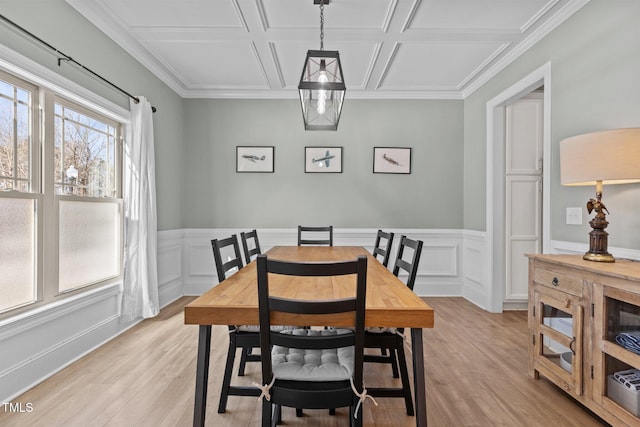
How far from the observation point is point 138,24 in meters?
2.98

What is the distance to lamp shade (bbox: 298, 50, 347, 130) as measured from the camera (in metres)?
2.07

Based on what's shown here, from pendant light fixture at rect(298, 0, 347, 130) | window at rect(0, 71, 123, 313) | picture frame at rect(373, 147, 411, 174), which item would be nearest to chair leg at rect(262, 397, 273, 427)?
pendant light fixture at rect(298, 0, 347, 130)

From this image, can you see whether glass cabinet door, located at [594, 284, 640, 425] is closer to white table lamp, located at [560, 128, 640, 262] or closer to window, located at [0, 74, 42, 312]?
white table lamp, located at [560, 128, 640, 262]

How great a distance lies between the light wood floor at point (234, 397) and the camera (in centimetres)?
185

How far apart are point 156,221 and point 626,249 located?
3989 mm

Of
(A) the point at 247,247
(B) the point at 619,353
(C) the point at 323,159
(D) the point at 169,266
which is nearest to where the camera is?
(B) the point at 619,353

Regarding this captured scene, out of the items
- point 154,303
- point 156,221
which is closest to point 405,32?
→ point 156,221

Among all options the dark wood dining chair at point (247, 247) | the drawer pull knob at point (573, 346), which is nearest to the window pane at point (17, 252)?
the dark wood dining chair at point (247, 247)

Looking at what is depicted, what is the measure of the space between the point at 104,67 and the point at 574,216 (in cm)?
397

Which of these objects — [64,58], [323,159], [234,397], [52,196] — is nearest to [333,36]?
[323,159]

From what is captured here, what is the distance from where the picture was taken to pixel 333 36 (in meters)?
3.16

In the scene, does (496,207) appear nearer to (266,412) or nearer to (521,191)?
(521,191)

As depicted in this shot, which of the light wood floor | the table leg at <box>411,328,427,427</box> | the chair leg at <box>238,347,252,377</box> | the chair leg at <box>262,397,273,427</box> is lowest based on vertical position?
the light wood floor

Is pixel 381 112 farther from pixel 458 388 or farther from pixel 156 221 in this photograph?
pixel 458 388
